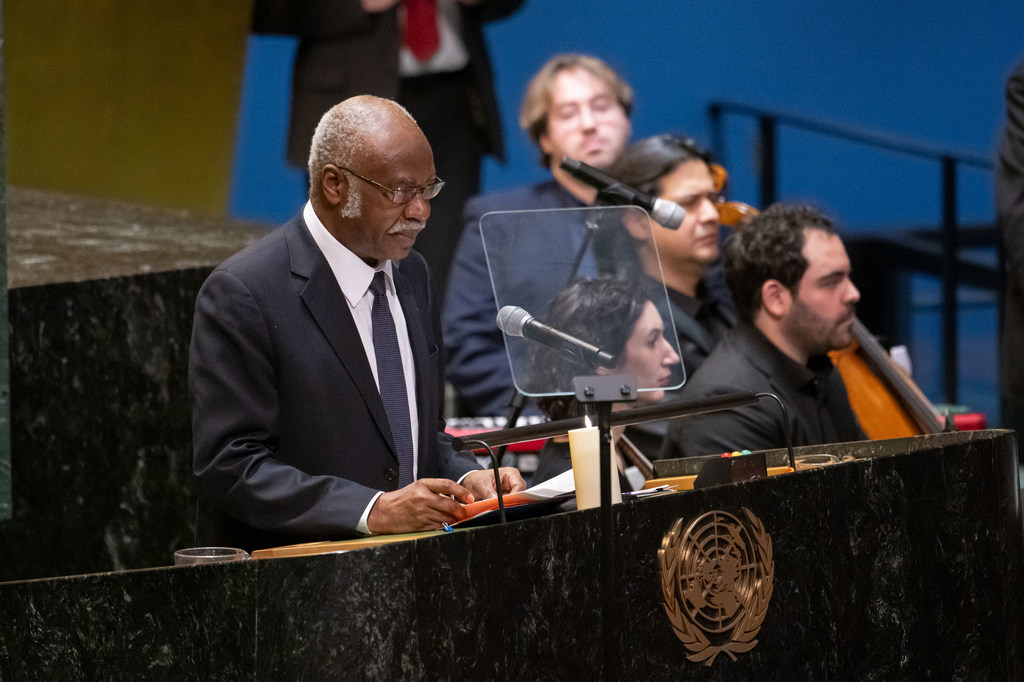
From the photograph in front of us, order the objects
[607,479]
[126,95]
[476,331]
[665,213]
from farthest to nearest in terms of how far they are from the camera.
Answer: [126,95] → [476,331] → [665,213] → [607,479]

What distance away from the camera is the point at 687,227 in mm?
4238

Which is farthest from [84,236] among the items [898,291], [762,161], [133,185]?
[898,291]

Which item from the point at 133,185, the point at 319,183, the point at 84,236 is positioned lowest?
the point at 319,183

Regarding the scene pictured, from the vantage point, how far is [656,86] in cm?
588

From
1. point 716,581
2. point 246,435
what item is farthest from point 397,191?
point 716,581

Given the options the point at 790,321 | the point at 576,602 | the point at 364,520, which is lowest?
the point at 576,602

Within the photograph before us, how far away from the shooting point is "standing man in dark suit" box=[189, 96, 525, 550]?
2.38 m

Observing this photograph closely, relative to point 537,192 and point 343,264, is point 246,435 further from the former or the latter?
point 537,192

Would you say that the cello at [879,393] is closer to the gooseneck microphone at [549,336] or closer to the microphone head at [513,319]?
the gooseneck microphone at [549,336]

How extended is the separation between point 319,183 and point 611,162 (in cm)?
214

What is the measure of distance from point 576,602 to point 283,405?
2.30 feet

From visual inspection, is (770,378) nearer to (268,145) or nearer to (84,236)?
(84,236)

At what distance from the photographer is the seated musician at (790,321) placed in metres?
3.64

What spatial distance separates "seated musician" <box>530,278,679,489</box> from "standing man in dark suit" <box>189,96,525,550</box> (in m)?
0.26
